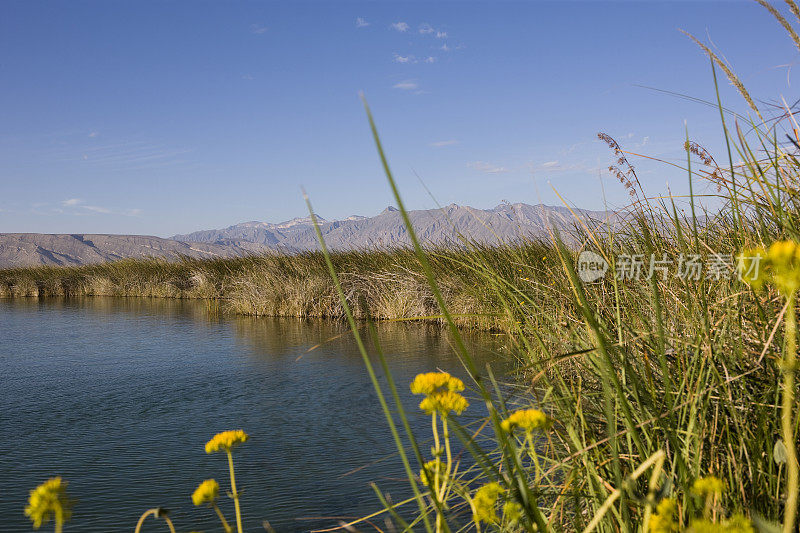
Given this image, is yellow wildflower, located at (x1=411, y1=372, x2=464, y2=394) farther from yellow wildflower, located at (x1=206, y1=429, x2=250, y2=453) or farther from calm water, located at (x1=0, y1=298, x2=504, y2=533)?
calm water, located at (x1=0, y1=298, x2=504, y2=533)

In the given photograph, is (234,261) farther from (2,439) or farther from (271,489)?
(271,489)

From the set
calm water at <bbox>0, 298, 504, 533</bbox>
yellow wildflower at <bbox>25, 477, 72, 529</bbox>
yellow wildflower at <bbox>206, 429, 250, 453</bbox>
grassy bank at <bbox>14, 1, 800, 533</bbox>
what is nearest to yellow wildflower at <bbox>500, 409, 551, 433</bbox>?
grassy bank at <bbox>14, 1, 800, 533</bbox>

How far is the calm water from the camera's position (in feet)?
7.30

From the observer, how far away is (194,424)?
10.7ft

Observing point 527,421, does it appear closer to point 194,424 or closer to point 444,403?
point 444,403

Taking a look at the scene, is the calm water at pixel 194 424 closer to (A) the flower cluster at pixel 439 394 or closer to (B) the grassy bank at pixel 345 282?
(B) the grassy bank at pixel 345 282

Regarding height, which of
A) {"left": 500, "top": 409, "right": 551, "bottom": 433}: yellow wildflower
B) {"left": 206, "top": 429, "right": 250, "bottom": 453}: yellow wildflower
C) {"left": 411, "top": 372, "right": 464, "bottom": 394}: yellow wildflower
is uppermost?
{"left": 411, "top": 372, "right": 464, "bottom": 394}: yellow wildflower

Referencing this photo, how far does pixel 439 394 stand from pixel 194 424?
108 inches

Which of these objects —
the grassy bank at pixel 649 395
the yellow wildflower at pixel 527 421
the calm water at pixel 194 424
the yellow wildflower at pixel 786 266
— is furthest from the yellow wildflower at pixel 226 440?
the yellow wildflower at pixel 786 266

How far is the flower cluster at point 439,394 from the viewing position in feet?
2.98

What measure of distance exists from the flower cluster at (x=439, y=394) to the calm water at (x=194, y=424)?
1.06 meters

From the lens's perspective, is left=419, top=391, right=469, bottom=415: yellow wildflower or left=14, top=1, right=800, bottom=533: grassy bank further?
left=419, top=391, right=469, bottom=415: yellow wildflower

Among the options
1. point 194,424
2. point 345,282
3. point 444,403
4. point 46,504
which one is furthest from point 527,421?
point 345,282

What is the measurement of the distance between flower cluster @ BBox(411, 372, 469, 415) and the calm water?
3.48 feet
